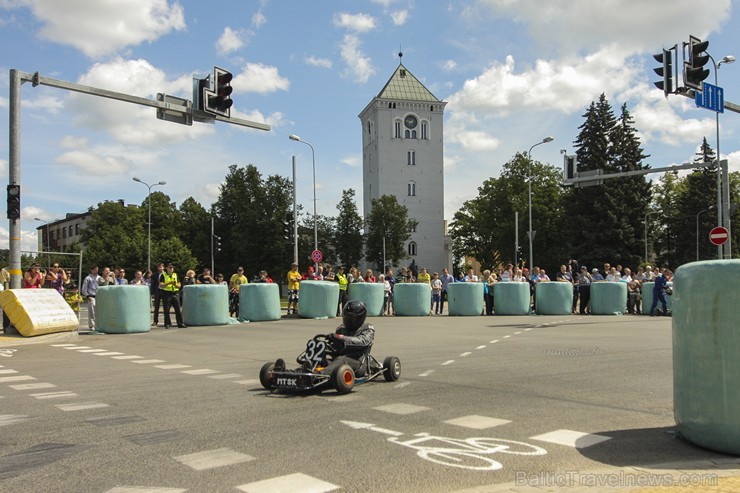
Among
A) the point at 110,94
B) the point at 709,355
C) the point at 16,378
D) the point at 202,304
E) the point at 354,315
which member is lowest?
→ the point at 16,378

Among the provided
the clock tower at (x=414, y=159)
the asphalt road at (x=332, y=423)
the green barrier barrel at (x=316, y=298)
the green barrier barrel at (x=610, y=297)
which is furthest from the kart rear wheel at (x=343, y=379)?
the clock tower at (x=414, y=159)

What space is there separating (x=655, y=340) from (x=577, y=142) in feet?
168

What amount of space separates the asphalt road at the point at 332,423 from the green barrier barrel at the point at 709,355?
23 cm

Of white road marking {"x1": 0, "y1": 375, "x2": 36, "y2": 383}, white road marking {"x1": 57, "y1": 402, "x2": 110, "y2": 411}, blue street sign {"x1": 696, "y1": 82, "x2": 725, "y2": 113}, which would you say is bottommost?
white road marking {"x1": 0, "y1": 375, "x2": 36, "y2": 383}

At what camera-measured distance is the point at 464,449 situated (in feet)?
17.7

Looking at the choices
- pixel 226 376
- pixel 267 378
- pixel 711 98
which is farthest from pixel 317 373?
pixel 711 98

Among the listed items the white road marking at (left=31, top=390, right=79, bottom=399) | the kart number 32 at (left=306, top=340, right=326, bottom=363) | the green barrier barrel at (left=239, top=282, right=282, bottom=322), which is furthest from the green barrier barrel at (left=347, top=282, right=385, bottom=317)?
the white road marking at (left=31, top=390, right=79, bottom=399)

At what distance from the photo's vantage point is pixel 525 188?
75.8 meters

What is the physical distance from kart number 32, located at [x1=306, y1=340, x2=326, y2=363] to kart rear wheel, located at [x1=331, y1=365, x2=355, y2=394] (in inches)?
14.1

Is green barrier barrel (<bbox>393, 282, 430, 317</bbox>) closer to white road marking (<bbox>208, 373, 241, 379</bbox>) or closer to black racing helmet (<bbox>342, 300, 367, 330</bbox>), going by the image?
white road marking (<bbox>208, 373, 241, 379</bbox>)

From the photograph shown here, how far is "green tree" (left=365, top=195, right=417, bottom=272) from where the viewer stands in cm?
8575

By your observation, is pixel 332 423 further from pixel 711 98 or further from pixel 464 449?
pixel 711 98

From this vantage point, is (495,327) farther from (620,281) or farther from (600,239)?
(600,239)

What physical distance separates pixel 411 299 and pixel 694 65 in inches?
532
